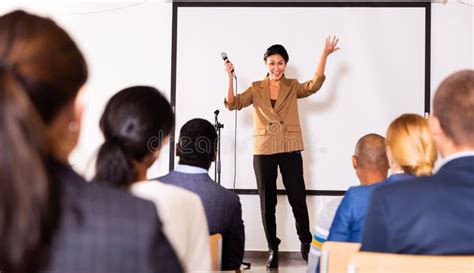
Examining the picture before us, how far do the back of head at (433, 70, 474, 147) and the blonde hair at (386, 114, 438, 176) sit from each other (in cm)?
47

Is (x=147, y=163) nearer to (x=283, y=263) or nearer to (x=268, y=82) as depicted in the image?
(x=268, y=82)

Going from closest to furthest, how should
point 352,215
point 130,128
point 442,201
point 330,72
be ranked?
point 442,201, point 130,128, point 352,215, point 330,72

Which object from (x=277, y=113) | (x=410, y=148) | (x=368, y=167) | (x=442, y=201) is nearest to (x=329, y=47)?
(x=277, y=113)

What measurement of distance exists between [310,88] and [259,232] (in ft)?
4.49

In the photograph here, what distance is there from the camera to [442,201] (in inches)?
50.9

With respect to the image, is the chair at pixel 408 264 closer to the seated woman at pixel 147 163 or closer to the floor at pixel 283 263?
the seated woman at pixel 147 163

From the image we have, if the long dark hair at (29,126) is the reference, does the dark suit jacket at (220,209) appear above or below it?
below

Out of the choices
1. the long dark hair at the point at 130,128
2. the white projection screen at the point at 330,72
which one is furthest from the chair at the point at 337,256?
the white projection screen at the point at 330,72

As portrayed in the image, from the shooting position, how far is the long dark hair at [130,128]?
4.78 feet

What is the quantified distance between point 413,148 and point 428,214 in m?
0.61

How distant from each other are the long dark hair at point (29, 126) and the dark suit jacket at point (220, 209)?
1.43m

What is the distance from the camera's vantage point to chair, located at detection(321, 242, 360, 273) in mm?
1697

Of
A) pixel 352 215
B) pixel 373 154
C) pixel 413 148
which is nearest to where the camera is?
pixel 413 148

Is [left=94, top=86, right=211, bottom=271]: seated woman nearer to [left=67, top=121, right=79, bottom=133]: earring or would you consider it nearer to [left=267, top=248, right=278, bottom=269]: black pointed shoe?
[left=67, top=121, right=79, bottom=133]: earring
